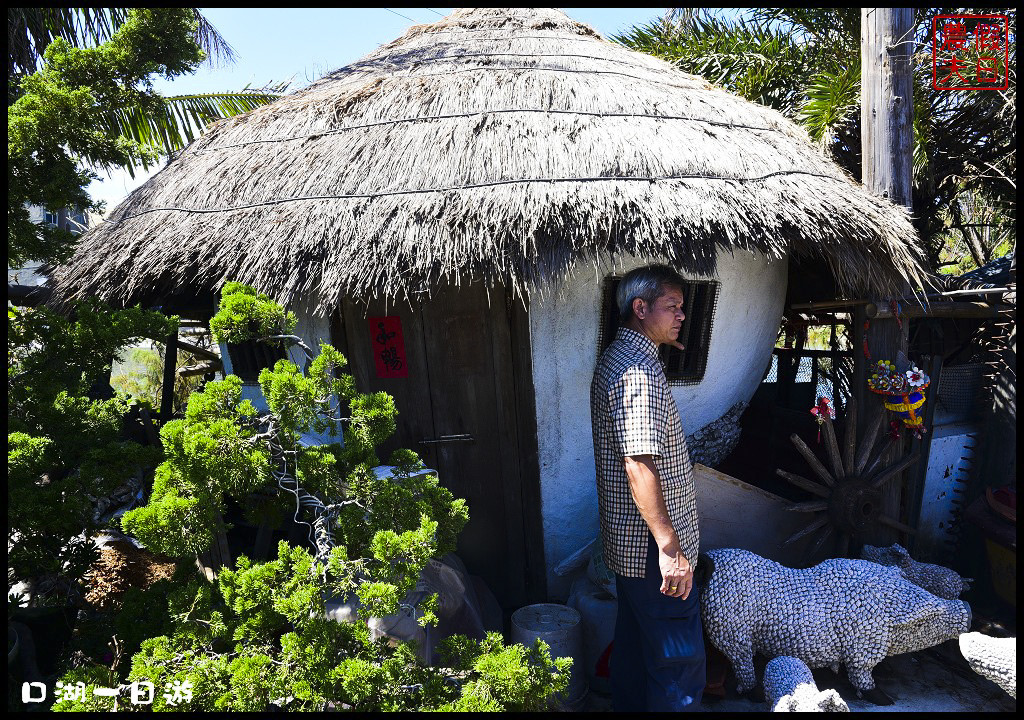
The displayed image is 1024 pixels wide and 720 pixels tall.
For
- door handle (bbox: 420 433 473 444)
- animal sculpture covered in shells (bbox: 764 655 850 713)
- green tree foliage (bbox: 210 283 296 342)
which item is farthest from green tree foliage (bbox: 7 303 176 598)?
animal sculpture covered in shells (bbox: 764 655 850 713)

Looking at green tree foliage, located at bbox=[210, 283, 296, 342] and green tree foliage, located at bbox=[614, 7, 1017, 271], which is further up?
green tree foliage, located at bbox=[614, 7, 1017, 271]

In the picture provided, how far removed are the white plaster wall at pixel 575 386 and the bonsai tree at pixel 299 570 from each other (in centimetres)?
140

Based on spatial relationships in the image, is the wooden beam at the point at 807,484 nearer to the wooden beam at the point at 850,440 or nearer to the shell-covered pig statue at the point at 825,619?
the wooden beam at the point at 850,440

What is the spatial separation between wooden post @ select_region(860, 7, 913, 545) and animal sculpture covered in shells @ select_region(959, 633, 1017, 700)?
1125mm

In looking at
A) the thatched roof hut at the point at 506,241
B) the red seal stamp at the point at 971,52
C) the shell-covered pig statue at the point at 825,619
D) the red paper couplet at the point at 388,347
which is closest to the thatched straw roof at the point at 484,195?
the thatched roof hut at the point at 506,241

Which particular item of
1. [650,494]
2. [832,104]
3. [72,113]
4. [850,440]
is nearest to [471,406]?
[650,494]

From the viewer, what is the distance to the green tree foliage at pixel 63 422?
8.07 feet

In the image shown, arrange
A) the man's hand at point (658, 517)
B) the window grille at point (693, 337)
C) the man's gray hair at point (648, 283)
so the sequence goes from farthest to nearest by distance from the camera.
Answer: the window grille at point (693, 337), the man's gray hair at point (648, 283), the man's hand at point (658, 517)

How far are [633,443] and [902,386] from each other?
2168mm

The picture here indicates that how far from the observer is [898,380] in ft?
11.8

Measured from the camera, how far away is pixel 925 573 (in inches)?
132

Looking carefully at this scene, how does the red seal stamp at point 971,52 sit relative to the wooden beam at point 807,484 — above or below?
above

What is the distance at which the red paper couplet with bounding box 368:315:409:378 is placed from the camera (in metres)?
3.79

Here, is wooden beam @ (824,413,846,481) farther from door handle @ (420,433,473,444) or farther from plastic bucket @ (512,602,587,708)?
door handle @ (420,433,473,444)
